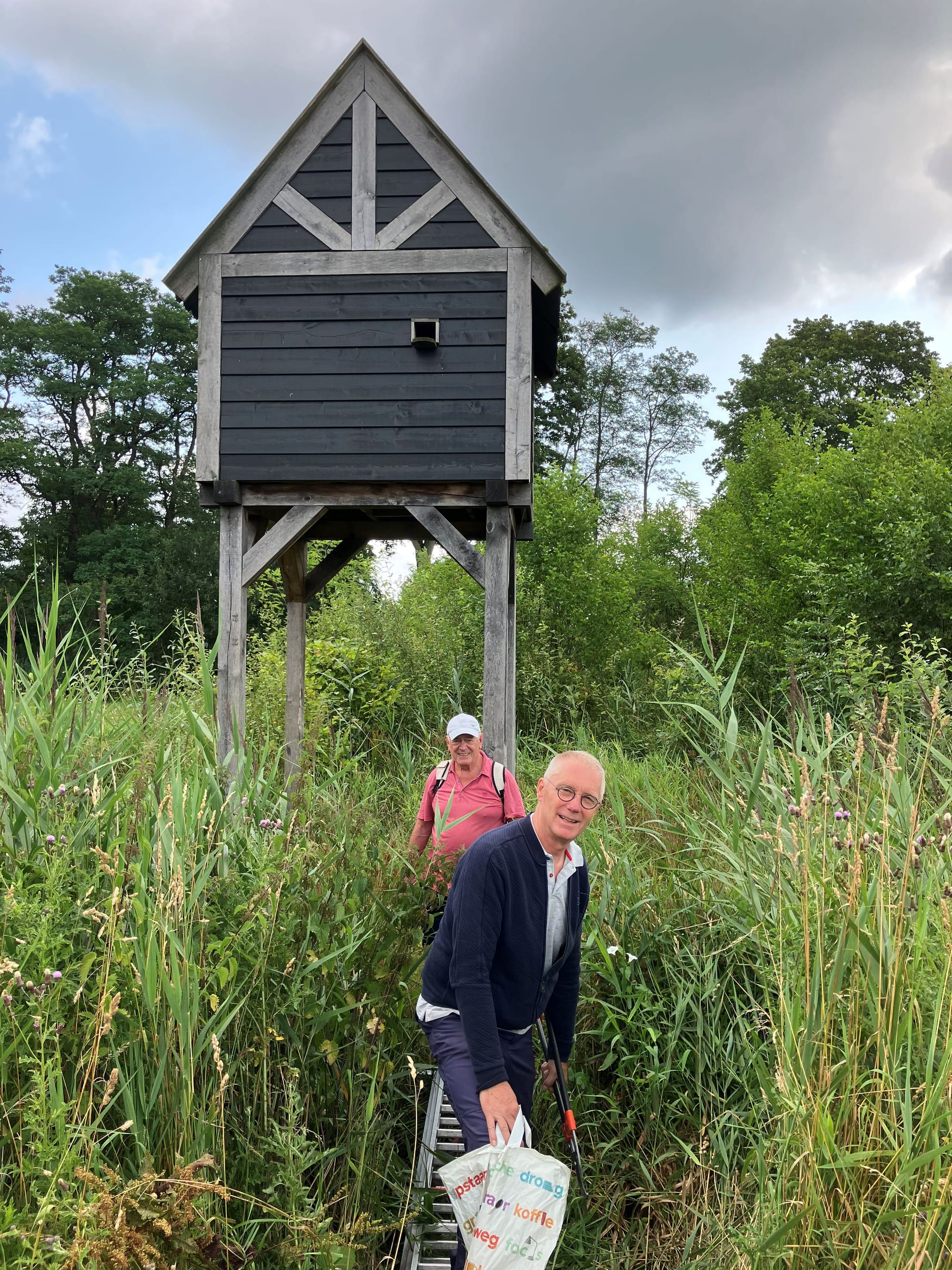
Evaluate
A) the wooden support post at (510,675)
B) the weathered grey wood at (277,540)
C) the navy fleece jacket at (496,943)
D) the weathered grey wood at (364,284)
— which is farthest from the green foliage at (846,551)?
the navy fleece jacket at (496,943)

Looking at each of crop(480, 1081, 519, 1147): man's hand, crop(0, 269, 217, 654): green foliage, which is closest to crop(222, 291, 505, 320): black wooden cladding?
crop(480, 1081, 519, 1147): man's hand

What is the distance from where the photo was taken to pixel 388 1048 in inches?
131

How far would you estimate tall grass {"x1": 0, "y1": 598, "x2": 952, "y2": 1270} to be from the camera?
233cm

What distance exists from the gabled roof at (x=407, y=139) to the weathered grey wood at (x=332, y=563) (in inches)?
113

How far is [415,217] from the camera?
292 inches

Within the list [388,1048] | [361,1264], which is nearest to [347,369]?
[388,1048]

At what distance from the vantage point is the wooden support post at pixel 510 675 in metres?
7.31

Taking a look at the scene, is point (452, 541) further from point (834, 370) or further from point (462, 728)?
point (834, 370)

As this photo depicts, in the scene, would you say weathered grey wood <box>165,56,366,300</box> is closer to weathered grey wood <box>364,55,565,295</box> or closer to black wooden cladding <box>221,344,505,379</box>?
weathered grey wood <box>364,55,565,295</box>

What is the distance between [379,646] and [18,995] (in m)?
8.85

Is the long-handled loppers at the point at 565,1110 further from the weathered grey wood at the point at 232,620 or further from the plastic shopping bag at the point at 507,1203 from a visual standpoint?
the weathered grey wood at the point at 232,620

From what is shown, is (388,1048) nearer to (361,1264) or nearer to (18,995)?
(361,1264)

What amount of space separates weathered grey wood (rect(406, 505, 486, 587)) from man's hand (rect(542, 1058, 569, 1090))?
434 cm

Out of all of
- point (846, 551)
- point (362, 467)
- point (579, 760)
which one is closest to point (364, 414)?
point (362, 467)
